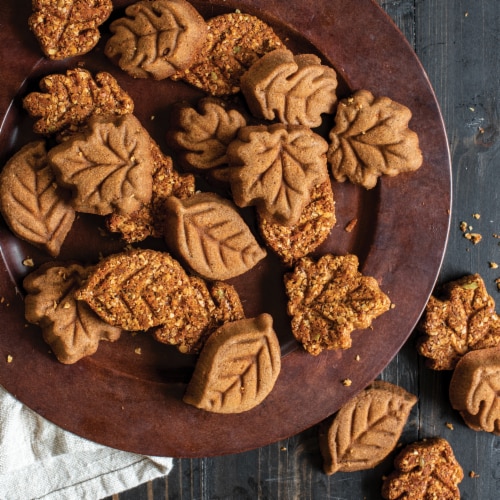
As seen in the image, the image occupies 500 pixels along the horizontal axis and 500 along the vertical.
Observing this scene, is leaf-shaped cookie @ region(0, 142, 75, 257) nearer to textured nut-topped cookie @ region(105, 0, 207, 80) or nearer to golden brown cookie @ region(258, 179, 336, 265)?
textured nut-topped cookie @ region(105, 0, 207, 80)

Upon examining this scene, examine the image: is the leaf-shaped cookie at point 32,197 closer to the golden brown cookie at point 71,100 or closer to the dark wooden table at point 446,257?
the golden brown cookie at point 71,100

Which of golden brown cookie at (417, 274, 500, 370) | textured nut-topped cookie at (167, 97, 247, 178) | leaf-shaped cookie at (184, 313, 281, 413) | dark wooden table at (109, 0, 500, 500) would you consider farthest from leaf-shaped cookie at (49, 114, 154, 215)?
golden brown cookie at (417, 274, 500, 370)

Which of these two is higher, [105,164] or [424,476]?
[105,164]

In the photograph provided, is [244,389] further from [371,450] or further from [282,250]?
[371,450]

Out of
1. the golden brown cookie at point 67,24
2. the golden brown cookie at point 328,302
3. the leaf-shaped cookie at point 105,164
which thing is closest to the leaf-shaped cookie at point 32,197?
the leaf-shaped cookie at point 105,164

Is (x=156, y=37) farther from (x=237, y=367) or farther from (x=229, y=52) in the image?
(x=237, y=367)

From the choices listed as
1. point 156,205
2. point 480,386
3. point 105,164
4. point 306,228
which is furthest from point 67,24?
point 480,386
